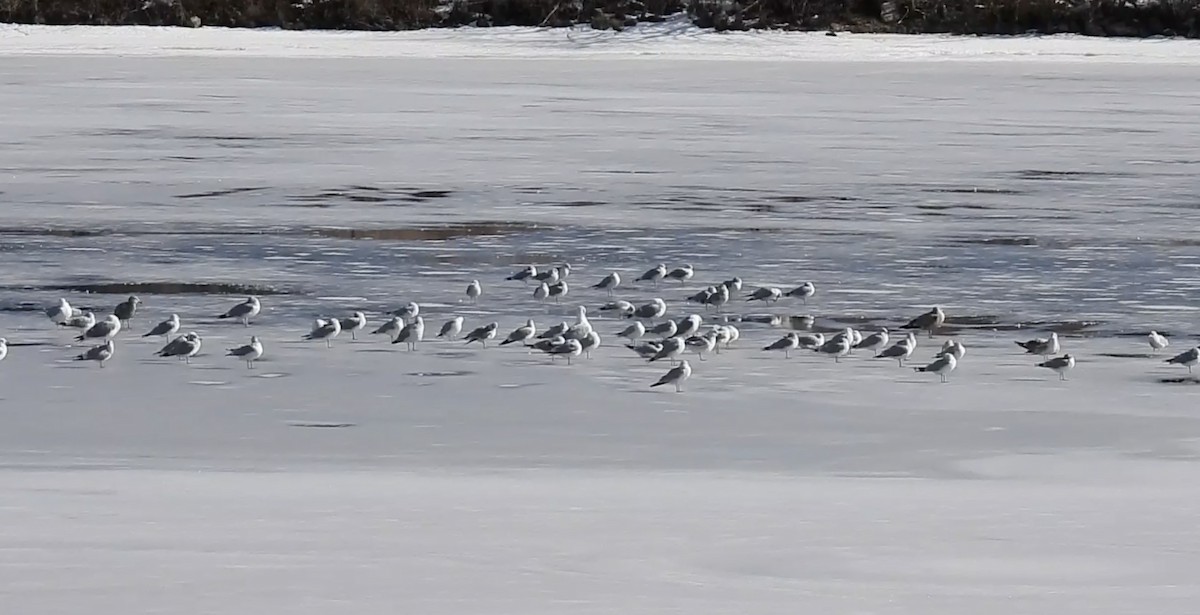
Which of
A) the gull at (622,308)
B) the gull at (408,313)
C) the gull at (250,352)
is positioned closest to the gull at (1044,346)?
the gull at (622,308)

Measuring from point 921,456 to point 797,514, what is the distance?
0.91 metres

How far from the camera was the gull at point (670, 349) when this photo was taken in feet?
23.8

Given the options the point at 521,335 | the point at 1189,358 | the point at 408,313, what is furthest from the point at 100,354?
the point at 1189,358

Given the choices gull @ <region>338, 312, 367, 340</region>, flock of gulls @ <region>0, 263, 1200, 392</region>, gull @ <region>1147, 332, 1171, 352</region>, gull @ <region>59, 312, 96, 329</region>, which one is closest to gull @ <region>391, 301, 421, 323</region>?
flock of gulls @ <region>0, 263, 1200, 392</region>

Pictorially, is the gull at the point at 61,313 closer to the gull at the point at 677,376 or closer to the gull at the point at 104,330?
the gull at the point at 104,330

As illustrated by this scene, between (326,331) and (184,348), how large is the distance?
0.60 metres

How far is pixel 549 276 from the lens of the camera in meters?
9.08

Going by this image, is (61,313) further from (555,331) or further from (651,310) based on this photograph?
(651,310)

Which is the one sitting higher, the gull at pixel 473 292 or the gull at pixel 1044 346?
the gull at pixel 1044 346

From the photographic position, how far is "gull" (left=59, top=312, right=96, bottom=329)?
304 inches

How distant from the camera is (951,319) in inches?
330

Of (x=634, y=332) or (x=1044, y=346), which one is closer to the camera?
(x=1044, y=346)

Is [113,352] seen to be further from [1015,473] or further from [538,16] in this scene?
[538,16]

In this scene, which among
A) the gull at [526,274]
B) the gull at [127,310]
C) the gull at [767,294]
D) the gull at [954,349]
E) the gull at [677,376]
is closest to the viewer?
the gull at [677,376]
